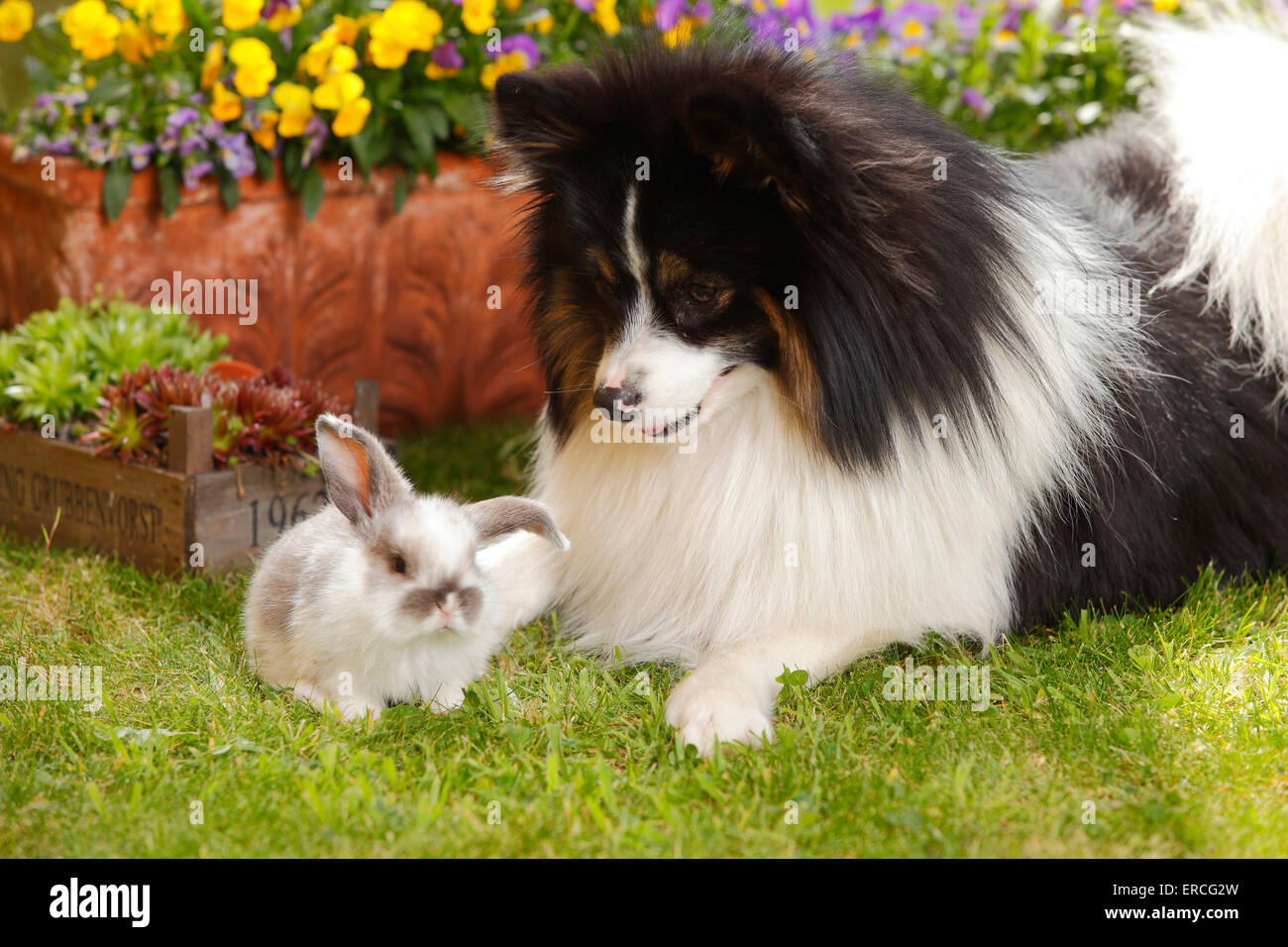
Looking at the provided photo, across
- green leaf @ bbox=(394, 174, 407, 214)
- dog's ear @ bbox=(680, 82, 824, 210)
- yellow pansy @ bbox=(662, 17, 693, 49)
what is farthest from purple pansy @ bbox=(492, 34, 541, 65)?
dog's ear @ bbox=(680, 82, 824, 210)

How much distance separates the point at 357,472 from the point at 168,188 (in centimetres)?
182

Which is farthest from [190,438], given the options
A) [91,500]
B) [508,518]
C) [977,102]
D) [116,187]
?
[977,102]

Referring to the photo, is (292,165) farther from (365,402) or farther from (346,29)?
(365,402)

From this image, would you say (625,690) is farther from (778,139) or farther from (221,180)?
(221,180)

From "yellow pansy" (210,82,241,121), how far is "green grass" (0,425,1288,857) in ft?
5.27

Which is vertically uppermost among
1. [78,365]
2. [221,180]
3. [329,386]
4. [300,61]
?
[300,61]

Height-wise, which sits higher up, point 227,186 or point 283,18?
point 283,18

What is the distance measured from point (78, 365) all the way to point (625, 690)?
174 centimetres

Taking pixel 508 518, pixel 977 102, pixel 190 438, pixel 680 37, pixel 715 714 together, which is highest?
pixel 680 37

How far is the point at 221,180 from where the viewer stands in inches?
148

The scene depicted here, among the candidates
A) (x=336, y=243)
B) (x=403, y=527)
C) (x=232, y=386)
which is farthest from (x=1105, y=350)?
(x=336, y=243)

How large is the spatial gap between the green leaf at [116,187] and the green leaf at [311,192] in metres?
0.50

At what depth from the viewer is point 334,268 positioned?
159 inches

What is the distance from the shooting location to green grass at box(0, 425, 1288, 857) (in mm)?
1955
